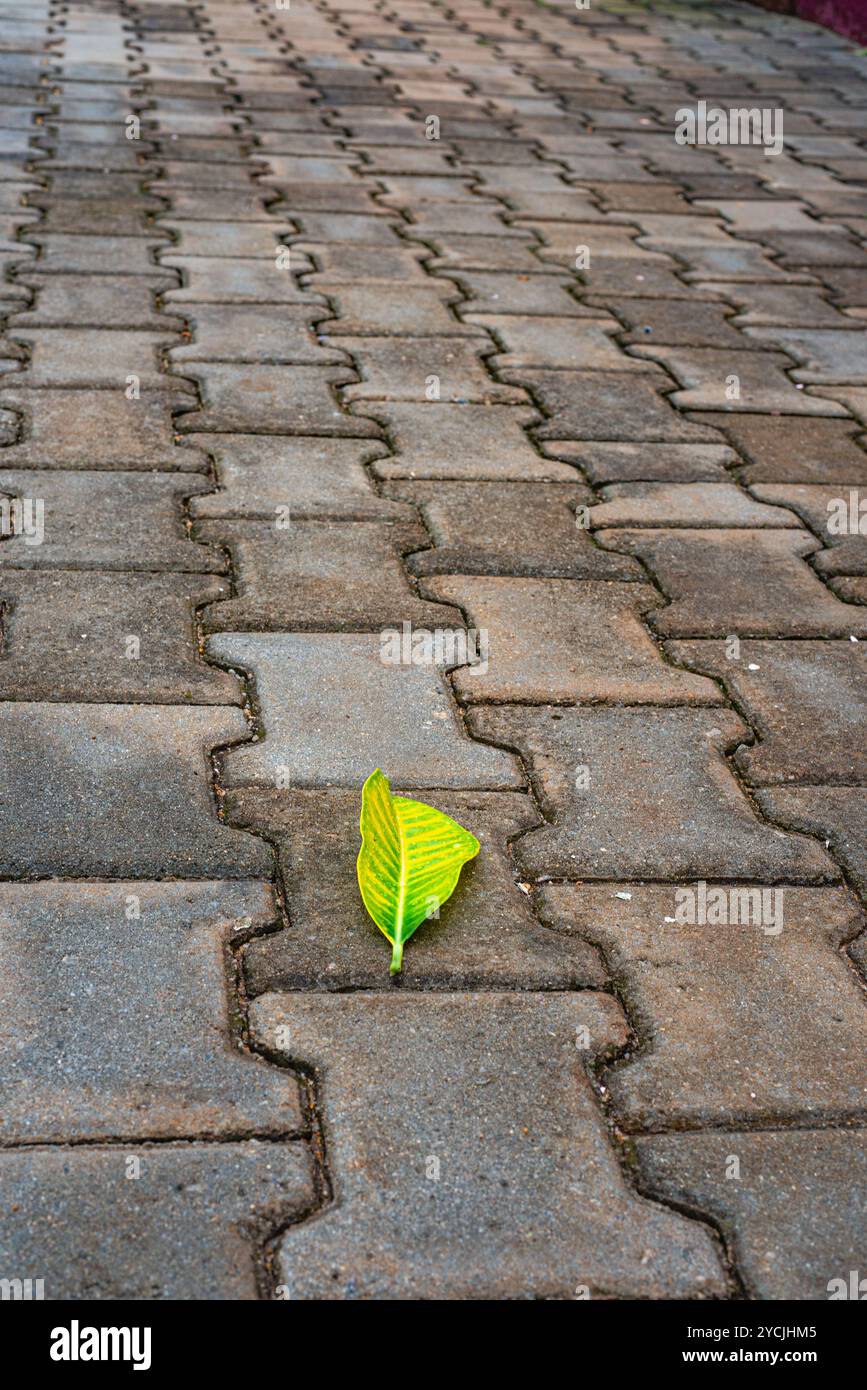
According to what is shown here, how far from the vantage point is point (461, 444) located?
3.54m

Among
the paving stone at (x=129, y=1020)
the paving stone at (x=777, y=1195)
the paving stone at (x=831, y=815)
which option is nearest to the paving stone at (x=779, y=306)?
the paving stone at (x=831, y=815)

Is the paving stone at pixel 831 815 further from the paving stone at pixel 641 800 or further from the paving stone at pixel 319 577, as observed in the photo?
the paving stone at pixel 319 577

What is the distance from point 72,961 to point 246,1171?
0.40 metres

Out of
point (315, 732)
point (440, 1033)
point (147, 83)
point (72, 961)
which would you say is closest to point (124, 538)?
point (315, 732)

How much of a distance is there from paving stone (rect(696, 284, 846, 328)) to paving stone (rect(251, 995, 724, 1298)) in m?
3.01

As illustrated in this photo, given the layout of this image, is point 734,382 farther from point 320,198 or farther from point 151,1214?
point 151,1214

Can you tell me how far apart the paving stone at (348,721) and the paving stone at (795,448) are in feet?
4.21

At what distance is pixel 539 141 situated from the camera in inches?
259

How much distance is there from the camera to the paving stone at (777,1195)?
1.54 meters

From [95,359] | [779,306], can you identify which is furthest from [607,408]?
[95,359]

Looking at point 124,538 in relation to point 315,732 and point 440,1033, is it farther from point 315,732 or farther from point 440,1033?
point 440,1033

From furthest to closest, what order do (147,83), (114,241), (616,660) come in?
1. (147,83)
2. (114,241)
3. (616,660)

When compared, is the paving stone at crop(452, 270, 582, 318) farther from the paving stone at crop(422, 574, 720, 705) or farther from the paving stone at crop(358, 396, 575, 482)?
the paving stone at crop(422, 574, 720, 705)

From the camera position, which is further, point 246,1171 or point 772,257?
point 772,257
